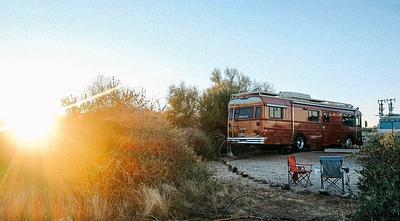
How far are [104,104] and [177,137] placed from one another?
1.97 m

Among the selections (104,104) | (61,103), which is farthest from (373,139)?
(61,103)

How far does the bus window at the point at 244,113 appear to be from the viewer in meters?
19.2

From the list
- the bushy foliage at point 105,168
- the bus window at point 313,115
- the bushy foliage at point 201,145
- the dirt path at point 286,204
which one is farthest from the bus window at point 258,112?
the bushy foliage at point 105,168

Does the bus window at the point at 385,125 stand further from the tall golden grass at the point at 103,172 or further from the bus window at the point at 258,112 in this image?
the tall golden grass at the point at 103,172

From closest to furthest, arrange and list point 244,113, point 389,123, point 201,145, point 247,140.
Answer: point 247,140, point 244,113, point 201,145, point 389,123

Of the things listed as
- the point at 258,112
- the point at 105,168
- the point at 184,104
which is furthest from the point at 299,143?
the point at 105,168

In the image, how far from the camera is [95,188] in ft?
22.6

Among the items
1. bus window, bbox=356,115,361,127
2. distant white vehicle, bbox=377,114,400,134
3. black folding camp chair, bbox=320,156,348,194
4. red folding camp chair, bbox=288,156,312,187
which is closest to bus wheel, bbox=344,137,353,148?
bus window, bbox=356,115,361,127

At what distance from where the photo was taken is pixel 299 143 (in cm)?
2094

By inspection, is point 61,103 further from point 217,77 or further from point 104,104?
point 217,77

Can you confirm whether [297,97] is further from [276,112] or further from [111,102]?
[111,102]

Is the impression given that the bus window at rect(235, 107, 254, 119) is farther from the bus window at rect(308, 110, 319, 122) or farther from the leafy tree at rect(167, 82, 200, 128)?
the leafy tree at rect(167, 82, 200, 128)

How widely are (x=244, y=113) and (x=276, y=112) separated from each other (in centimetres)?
144

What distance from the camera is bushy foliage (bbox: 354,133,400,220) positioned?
512cm
